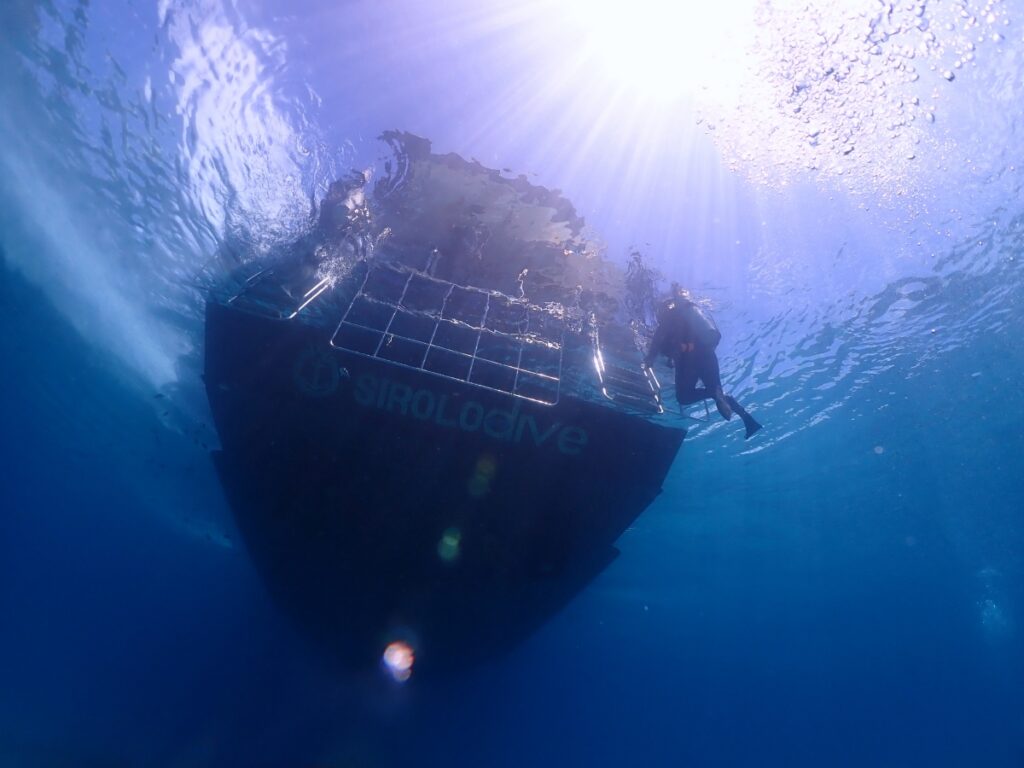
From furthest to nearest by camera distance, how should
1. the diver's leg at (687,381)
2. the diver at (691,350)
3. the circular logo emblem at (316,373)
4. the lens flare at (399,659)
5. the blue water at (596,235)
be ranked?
1. the lens flare at (399,659)
2. the diver's leg at (687,381)
3. the diver at (691,350)
4. the blue water at (596,235)
5. the circular logo emblem at (316,373)

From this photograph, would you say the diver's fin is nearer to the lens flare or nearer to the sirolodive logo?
the sirolodive logo

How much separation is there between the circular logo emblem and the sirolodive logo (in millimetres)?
372

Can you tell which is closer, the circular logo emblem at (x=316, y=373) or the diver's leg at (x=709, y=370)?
the circular logo emblem at (x=316, y=373)

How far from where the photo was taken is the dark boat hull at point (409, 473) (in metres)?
7.32

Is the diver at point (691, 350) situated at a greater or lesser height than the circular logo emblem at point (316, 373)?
greater

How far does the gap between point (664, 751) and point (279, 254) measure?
5656cm

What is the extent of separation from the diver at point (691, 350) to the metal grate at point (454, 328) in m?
1.80

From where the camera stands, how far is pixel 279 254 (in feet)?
34.7

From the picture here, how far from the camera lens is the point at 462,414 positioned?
7398 millimetres

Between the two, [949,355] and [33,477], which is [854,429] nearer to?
[949,355]

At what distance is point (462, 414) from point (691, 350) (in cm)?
378

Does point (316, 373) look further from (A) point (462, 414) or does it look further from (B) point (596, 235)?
(B) point (596, 235)

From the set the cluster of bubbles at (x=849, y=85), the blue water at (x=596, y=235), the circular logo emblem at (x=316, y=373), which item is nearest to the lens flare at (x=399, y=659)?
the circular logo emblem at (x=316, y=373)

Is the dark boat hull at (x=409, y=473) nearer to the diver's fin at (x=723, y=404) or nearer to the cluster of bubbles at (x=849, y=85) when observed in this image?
the diver's fin at (x=723, y=404)
